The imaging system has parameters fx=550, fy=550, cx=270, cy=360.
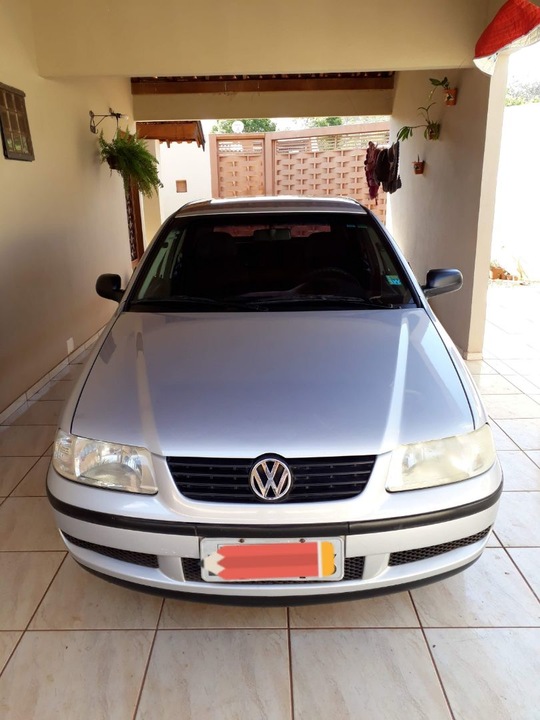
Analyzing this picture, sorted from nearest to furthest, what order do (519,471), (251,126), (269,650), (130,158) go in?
(269,650) < (519,471) < (130,158) < (251,126)

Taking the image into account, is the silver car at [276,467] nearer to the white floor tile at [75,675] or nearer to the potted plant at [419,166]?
the white floor tile at [75,675]

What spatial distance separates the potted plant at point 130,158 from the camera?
511cm

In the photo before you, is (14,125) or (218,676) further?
(14,125)

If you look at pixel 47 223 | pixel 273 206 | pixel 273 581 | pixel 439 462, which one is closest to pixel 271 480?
pixel 273 581

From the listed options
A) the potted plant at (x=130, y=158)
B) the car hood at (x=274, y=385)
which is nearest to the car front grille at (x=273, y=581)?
the car hood at (x=274, y=385)

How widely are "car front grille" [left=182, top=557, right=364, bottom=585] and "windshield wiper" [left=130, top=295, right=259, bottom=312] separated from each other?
1042mm

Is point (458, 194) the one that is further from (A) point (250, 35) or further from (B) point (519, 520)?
(B) point (519, 520)

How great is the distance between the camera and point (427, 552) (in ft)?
4.85

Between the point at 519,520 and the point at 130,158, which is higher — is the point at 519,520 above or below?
below

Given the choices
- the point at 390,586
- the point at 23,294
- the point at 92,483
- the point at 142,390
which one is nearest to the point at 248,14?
the point at 23,294

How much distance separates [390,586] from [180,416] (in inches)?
28.3

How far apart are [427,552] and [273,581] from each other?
1.38 ft

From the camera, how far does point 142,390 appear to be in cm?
165

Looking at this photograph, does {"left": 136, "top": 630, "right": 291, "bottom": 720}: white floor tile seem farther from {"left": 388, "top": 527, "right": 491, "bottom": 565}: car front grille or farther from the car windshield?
the car windshield
